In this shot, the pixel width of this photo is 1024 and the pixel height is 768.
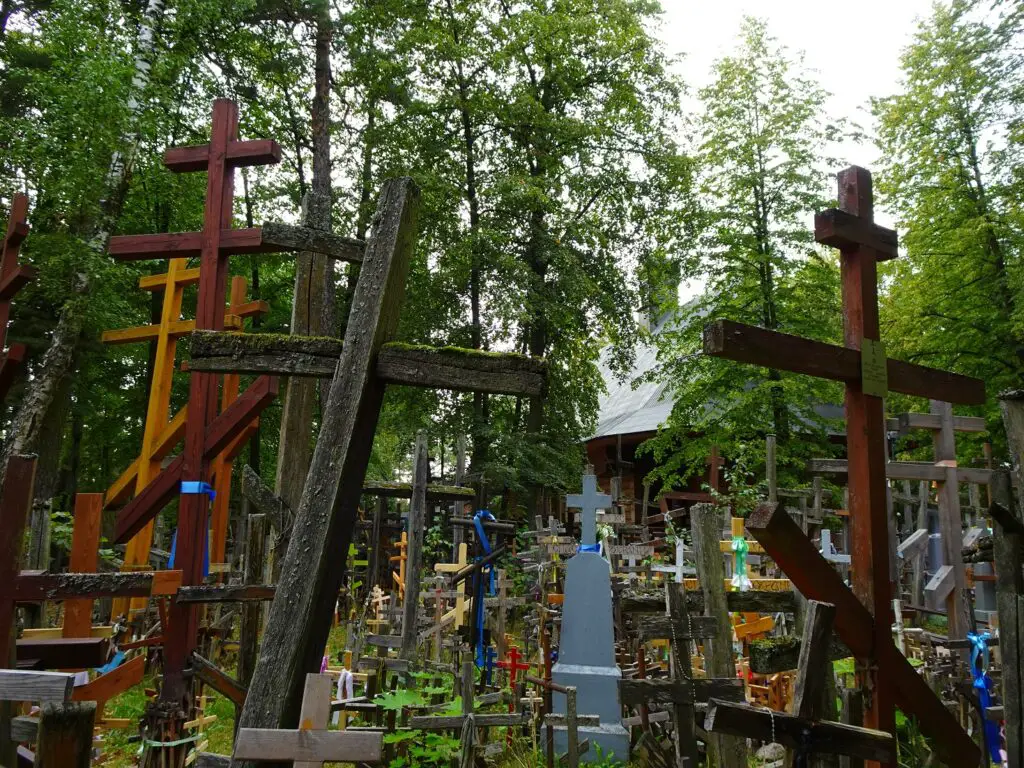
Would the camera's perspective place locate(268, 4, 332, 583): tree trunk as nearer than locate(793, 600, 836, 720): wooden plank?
No

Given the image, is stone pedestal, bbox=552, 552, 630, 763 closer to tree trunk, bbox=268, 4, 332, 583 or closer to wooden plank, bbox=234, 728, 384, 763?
tree trunk, bbox=268, 4, 332, 583

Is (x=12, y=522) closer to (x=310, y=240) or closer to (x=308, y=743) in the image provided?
(x=310, y=240)

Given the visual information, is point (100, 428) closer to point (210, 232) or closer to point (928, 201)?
→ point (210, 232)

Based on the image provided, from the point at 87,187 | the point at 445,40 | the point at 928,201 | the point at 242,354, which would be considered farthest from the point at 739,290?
the point at 242,354

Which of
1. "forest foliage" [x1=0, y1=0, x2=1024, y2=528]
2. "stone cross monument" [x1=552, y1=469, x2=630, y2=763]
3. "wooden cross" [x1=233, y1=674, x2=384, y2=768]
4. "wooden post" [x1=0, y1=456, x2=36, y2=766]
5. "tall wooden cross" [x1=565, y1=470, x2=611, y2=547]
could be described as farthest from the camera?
"forest foliage" [x1=0, y1=0, x2=1024, y2=528]

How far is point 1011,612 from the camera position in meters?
3.55

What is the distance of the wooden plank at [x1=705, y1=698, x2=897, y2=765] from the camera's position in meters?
2.42

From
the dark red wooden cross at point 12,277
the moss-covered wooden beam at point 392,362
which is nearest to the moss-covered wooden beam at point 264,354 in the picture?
the moss-covered wooden beam at point 392,362

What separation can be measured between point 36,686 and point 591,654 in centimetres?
512

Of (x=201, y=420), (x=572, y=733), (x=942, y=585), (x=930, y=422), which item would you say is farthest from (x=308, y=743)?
(x=930, y=422)

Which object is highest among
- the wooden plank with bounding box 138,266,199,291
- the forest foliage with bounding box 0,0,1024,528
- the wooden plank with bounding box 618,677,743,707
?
the forest foliage with bounding box 0,0,1024,528

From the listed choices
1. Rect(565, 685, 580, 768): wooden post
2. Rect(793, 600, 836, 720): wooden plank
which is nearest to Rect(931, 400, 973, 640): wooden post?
Rect(565, 685, 580, 768): wooden post

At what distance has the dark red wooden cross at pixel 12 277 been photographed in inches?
242

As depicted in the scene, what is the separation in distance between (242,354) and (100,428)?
54.6ft
